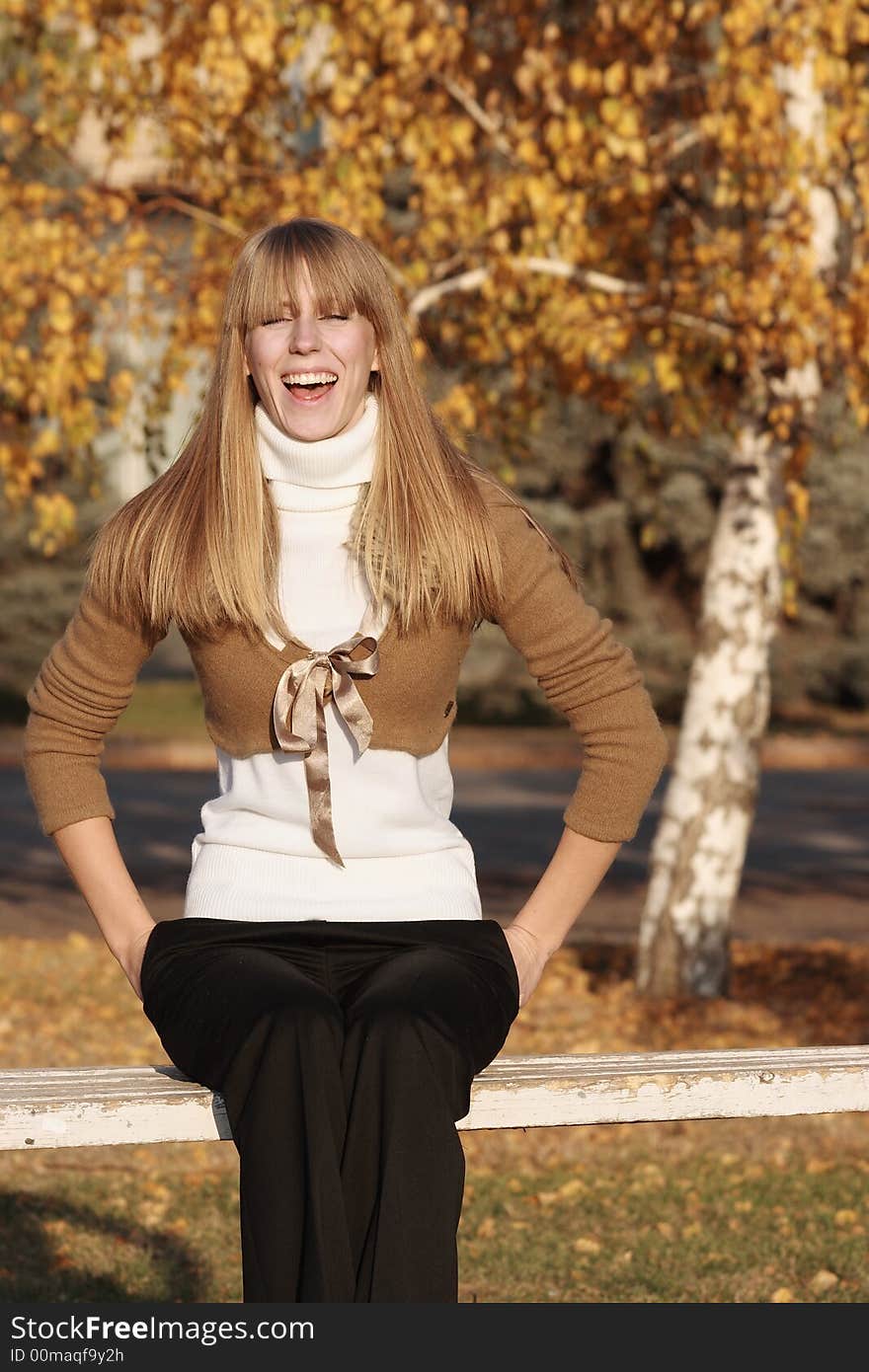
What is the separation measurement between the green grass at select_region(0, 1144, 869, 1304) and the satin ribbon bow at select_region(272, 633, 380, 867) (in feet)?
6.37

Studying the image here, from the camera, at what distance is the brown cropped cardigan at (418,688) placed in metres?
3.22

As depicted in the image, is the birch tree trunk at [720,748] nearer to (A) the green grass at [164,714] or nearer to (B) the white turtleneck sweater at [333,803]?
(B) the white turtleneck sweater at [333,803]

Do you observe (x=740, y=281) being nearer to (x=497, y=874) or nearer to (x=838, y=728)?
(x=497, y=874)

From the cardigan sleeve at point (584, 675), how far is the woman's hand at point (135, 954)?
710 millimetres

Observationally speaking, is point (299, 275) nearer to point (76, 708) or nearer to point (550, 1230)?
point (76, 708)

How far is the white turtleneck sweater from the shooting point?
3127 mm

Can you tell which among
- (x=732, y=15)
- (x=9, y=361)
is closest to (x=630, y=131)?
(x=732, y=15)

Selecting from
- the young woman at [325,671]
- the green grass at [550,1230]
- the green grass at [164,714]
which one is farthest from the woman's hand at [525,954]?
the green grass at [164,714]

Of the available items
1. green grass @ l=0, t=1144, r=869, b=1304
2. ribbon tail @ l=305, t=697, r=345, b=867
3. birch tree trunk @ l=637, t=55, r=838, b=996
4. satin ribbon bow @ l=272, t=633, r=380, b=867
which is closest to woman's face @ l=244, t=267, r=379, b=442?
satin ribbon bow @ l=272, t=633, r=380, b=867

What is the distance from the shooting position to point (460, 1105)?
2.88 metres

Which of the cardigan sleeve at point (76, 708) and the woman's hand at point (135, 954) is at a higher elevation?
the cardigan sleeve at point (76, 708)

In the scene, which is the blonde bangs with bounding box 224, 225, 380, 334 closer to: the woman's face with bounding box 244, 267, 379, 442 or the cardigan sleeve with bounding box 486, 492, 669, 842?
the woman's face with bounding box 244, 267, 379, 442

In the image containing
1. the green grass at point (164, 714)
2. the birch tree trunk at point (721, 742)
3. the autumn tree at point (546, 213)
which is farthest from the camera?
the green grass at point (164, 714)

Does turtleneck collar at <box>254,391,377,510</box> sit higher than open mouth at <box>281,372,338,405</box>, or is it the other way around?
open mouth at <box>281,372,338,405</box>
